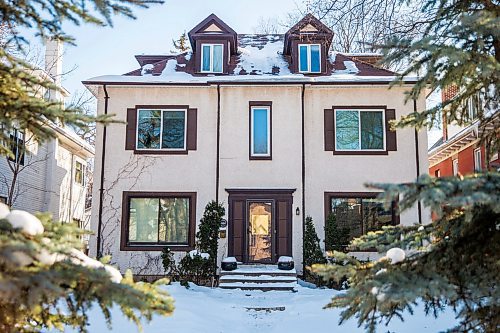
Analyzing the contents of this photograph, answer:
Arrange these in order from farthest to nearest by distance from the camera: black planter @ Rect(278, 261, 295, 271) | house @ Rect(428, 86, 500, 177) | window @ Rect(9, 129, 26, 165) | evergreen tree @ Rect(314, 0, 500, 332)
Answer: house @ Rect(428, 86, 500, 177) < black planter @ Rect(278, 261, 295, 271) < window @ Rect(9, 129, 26, 165) < evergreen tree @ Rect(314, 0, 500, 332)

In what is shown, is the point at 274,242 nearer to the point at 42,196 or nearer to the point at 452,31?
the point at 42,196

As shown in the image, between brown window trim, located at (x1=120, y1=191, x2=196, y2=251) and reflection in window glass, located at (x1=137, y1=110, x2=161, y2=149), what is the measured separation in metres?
1.48

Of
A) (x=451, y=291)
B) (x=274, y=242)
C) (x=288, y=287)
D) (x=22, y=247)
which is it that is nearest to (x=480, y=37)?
(x=451, y=291)

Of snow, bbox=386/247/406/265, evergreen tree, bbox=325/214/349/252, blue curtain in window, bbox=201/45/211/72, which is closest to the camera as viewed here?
snow, bbox=386/247/406/265

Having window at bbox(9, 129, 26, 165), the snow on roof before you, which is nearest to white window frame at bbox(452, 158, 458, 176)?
the snow on roof

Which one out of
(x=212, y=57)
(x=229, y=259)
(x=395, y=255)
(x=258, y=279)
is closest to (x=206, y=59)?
(x=212, y=57)

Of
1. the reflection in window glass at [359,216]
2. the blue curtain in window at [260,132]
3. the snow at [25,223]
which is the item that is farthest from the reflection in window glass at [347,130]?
the snow at [25,223]

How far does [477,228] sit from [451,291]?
41.1 inches

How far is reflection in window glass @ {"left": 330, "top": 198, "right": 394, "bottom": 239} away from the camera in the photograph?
15000 mm

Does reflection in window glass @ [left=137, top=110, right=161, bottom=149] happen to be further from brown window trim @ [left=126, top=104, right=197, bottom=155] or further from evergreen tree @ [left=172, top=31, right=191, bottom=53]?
evergreen tree @ [left=172, top=31, right=191, bottom=53]

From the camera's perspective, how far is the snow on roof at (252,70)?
50.1 ft

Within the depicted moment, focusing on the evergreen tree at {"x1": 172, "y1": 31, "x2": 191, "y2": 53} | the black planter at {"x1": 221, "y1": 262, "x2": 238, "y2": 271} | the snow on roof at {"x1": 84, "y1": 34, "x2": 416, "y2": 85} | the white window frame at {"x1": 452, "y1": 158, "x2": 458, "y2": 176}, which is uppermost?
the evergreen tree at {"x1": 172, "y1": 31, "x2": 191, "y2": 53}

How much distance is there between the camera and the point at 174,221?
1514 centimetres

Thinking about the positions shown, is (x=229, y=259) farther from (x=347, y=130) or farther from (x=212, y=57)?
(x=212, y=57)
